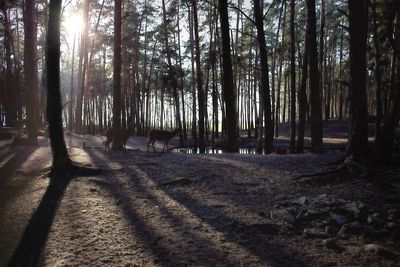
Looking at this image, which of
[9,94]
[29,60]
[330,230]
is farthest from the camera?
[9,94]

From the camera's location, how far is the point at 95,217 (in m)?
6.59

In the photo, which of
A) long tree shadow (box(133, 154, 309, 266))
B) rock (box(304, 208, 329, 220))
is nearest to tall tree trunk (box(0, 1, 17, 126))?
long tree shadow (box(133, 154, 309, 266))

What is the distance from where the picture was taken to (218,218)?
6316 millimetres

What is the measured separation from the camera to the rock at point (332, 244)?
5.13m

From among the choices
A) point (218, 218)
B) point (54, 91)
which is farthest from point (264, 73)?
point (218, 218)

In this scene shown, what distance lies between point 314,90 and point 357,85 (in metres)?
5.60

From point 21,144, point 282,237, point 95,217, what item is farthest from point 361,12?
point 21,144

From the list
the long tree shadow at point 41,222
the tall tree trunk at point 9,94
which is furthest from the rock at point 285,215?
the tall tree trunk at point 9,94

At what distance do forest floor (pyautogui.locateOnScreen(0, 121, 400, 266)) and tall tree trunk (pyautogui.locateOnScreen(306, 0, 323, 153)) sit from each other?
200 inches

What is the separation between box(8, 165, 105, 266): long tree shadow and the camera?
5039mm

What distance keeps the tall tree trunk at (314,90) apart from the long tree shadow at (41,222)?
8655 millimetres

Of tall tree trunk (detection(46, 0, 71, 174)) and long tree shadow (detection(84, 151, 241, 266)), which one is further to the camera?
tall tree trunk (detection(46, 0, 71, 174))

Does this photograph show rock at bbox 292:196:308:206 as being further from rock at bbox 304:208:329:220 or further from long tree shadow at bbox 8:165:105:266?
long tree shadow at bbox 8:165:105:266

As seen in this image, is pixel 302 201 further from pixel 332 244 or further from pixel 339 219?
pixel 332 244
